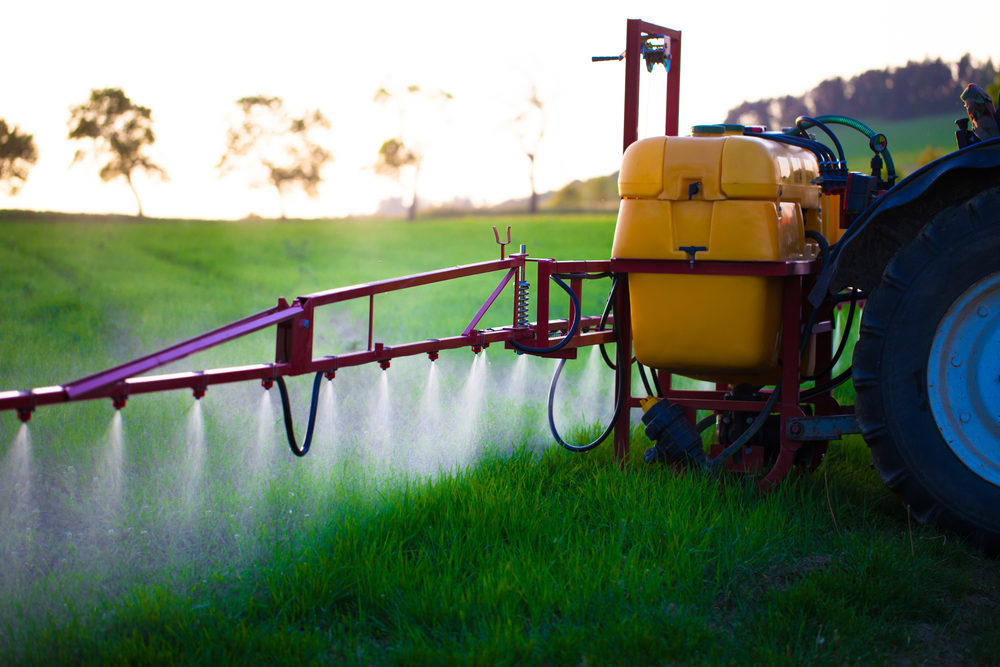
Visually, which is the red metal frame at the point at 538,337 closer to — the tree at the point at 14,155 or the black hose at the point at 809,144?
the black hose at the point at 809,144

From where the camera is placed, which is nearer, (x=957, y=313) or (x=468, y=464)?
(x=957, y=313)

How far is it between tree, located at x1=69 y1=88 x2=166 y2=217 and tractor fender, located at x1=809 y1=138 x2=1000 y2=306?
47.4 ft

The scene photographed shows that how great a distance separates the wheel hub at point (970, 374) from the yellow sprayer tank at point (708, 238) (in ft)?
2.48

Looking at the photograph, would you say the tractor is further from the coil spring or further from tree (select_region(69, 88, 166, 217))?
tree (select_region(69, 88, 166, 217))

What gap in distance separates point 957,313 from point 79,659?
131 inches

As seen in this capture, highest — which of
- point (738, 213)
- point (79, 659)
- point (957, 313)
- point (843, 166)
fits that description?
point (843, 166)

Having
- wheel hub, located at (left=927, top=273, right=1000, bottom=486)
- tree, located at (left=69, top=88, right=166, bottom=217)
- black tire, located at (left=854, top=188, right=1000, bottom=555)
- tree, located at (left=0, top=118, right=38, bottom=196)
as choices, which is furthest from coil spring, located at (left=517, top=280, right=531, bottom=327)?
tree, located at (left=69, top=88, right=166, bottom=217)

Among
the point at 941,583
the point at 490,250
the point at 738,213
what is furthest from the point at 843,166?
the point at 490,250

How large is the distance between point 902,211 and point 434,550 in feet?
7.72

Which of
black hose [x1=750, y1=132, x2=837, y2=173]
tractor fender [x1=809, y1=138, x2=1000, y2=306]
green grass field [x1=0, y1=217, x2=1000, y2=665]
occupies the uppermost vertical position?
black hose [x1=750, y1=132, x2=837, y2=173]

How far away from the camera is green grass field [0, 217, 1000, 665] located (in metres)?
2.92

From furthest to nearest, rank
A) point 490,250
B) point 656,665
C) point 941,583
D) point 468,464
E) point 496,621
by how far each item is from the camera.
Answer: point 490,250 < point 468,464 < point 941,583 < point 496,621 < point 656,665

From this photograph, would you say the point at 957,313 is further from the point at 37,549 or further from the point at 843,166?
the point at 37,549

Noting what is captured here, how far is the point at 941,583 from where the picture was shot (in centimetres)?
326
